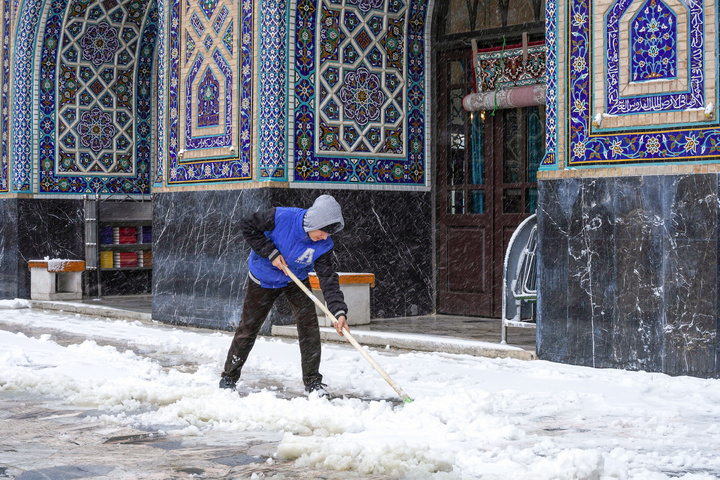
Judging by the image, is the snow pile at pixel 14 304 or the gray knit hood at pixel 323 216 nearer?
the gray knit hood at pixel 323 216

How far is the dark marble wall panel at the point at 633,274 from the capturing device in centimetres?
773

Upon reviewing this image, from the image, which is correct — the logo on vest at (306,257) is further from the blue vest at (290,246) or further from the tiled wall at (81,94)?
the tiled wall at (81,94)

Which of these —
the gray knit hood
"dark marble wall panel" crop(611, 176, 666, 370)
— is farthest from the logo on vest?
"dark marble wall panel" crop(611, 176, 666, 370)

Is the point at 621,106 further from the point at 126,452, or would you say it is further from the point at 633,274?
the point at 126,452

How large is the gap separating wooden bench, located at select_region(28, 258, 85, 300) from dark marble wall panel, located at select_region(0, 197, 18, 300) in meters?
0.36

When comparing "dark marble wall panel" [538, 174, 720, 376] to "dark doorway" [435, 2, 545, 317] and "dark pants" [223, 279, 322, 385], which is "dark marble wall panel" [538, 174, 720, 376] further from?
"dark doorway" [435, 2, 545, 317]

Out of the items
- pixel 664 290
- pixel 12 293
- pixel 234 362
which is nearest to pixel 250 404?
pixel 234 362

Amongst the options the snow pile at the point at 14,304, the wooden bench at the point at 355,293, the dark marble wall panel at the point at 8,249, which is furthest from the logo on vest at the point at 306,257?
the dark marble wall panel at the point at 8,249

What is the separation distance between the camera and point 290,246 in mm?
7059

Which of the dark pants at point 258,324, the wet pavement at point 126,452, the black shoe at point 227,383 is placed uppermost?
the dark pants at point 258,324

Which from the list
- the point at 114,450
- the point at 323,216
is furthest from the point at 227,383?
the point at 114,450

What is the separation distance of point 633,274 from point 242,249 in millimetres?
4716

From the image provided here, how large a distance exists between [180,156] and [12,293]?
16.3ft

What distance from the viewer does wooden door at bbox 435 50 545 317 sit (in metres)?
11.3
